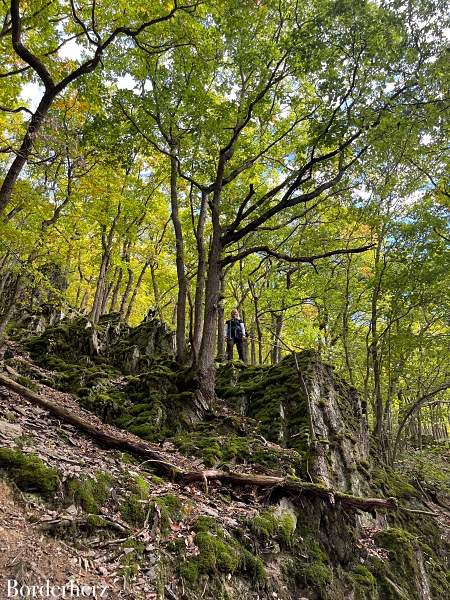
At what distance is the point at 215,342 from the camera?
32.2 ft

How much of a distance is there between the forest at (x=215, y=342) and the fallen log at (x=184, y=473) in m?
0.04

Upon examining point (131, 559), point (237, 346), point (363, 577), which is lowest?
point (363, 577)

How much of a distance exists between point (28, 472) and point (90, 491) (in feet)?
2.53

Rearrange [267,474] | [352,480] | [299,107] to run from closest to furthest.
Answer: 1. [267,474]
2. [352,480]
3. [299,107]

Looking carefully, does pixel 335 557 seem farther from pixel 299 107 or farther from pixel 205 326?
pixel 299 107

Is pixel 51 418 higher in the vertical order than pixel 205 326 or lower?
lower

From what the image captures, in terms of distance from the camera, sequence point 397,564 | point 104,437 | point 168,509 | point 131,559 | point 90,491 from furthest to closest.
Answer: point 397,564 → point 104,437 → point 168,509 → point 90,491 → point 131,559

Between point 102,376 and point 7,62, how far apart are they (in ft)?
30.6

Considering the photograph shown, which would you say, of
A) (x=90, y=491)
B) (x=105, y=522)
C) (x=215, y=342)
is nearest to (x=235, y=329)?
(x=215, y=342)

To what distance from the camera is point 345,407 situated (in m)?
11.2

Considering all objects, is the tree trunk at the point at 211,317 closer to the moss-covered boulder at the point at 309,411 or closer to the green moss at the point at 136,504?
the moss-covered boulder at the point at 309,411

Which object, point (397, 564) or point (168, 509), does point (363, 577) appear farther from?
point (168, 509)

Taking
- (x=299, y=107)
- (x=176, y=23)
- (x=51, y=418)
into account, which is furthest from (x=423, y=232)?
(x=51, y=418)

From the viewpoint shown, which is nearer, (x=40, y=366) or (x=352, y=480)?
(x=352, y=480)
